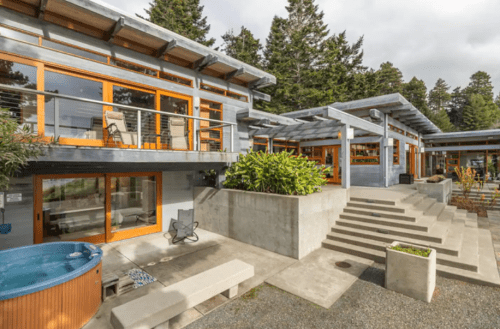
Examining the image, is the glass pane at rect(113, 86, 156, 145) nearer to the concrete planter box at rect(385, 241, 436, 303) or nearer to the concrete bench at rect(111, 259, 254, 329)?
the concrete bench at rect(111, 259, 254, 329)

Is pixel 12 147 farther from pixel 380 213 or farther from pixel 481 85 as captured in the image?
pixel 481 85

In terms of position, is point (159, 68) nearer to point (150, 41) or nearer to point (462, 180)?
point (150, 41)

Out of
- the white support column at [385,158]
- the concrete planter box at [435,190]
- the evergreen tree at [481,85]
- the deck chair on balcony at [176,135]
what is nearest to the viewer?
the deck chair on balcony at [176,135]

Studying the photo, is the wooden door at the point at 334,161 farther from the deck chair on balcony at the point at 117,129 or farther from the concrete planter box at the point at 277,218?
the deck chair on balcony at the point at 117,129

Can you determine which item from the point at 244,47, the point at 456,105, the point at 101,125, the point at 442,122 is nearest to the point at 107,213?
the point at 101,125

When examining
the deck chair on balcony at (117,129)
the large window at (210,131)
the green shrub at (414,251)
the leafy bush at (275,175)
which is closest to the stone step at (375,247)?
the green shrub at (414,251)

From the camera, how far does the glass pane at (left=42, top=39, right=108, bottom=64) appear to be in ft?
20.5

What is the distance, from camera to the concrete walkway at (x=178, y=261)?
4.05 m

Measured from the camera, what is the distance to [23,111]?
564cm

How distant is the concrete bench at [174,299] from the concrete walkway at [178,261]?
382mm

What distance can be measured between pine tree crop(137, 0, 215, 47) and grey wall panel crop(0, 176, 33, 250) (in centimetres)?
2123

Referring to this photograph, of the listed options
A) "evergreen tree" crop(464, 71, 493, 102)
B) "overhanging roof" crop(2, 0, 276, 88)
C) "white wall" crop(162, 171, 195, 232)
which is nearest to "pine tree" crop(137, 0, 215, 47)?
"overhanging roof" crop(2, 0, 276, 88)

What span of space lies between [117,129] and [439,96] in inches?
2784

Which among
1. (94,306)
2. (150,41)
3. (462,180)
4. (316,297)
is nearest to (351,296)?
(316,297)
